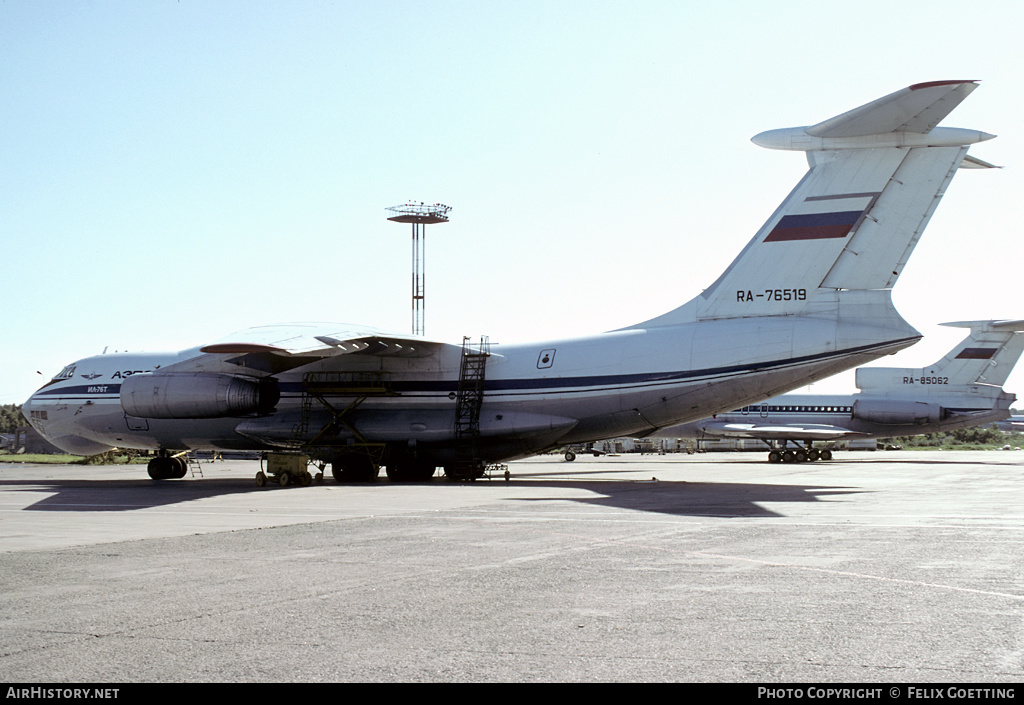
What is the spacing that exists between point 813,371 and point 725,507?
632cm

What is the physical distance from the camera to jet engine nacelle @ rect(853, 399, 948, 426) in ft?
131

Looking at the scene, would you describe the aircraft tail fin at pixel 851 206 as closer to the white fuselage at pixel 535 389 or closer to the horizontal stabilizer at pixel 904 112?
the horizontal stabilizer at pixel 904 112

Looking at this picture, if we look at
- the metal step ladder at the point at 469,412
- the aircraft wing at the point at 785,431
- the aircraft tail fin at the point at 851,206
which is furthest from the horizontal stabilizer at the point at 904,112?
the aircraft wing at the point at 785,431

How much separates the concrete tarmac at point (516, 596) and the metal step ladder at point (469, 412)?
9.40 metres

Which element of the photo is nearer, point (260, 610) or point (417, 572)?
point (260, 610)

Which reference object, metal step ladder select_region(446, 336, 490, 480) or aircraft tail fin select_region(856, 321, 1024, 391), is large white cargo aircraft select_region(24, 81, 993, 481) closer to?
metal step ladder select_region(446, 336, 490, 480)

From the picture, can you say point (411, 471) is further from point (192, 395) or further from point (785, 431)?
point (785, 431)

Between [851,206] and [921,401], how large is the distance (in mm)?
24568

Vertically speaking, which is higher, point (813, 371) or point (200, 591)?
point (813, 371)

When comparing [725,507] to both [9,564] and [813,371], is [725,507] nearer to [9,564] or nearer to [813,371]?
[813,371]

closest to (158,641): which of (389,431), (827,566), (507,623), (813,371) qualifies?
(507,623)

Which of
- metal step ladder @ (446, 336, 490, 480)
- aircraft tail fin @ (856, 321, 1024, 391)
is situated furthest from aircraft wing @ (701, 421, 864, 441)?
metal step ladder @ (446, 336, 490, 480)

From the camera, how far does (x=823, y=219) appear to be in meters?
19.2

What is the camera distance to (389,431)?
76.4 feet
